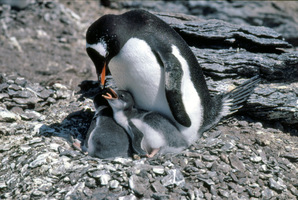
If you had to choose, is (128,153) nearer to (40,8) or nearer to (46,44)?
(46,44)

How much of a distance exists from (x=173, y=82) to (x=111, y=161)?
739 millimetres

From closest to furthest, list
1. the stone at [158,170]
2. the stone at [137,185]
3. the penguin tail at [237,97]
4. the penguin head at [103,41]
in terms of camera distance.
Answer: the stone at [137,185]
the stone at [158,170]
the penguin head at [103,41]
the penguin tail at [237,97]

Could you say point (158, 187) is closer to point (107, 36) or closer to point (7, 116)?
point (107, 36)

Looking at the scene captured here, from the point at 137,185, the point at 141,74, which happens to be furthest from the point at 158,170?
the point at 141,74

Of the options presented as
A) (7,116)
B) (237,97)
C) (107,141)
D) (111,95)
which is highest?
(111,95)

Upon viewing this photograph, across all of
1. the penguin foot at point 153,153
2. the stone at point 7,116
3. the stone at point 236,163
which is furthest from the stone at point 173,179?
the stone at point 7,116

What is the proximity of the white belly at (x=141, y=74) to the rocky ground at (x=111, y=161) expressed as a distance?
0.45 m

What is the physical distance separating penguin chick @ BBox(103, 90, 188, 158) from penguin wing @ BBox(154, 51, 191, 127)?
130mm

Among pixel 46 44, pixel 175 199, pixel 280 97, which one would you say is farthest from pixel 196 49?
pixel 46 44

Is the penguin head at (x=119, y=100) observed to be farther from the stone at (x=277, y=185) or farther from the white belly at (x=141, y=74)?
the stone at (x=277, y=185)

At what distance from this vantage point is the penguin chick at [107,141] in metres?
2.85

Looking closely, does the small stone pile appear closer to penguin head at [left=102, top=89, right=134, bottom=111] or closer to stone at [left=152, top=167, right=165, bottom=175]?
stone at [left=152, top=167, right=165, bottom=175]

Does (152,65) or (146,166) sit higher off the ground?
(152,65)

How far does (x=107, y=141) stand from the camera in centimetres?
284
